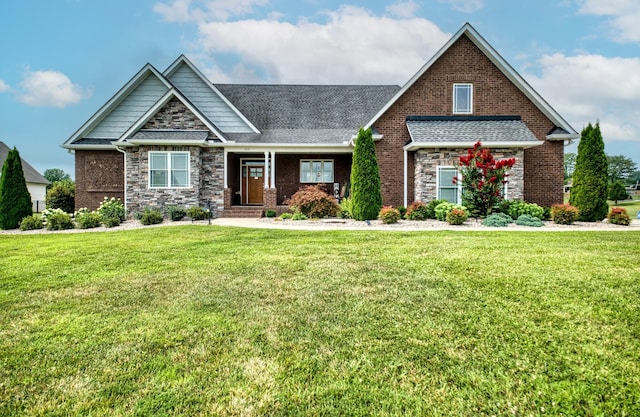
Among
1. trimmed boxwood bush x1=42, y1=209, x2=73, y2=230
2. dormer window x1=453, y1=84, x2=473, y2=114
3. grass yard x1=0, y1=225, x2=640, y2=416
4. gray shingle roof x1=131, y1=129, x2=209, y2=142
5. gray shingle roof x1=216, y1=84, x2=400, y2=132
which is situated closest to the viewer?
grass yard x1=0, y1=225, x2=640, y2=416

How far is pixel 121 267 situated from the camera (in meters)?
6.41

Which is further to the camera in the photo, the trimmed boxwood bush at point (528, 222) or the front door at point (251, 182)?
the front door at point (251, 182)

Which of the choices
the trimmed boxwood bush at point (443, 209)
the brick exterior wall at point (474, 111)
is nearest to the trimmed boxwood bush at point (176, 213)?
the brick exterior wall at point (474, 111)

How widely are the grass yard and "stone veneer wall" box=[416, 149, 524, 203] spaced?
836 centimetres

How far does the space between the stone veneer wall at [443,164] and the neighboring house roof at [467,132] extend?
0.33 metres

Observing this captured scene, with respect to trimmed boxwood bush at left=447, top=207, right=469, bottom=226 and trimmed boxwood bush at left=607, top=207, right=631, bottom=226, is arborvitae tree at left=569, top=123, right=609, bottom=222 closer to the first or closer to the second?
trimmed boxwood bush at left=607, top=207, right=631, bottom=226

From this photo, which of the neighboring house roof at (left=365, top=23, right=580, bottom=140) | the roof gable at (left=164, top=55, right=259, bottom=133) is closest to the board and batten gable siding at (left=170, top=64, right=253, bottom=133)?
the roof gable at (left=164, top=55, right=259, bottom=133)

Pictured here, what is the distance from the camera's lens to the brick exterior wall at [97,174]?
17.7 metres

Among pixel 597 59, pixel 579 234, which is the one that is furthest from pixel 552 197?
pixel 597 59

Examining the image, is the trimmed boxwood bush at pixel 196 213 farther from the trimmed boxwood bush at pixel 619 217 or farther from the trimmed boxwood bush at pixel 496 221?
the trimmed boxwood bush at pixel 619 217

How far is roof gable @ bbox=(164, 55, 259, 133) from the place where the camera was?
1822cm

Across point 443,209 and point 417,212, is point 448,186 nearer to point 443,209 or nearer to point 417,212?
point 443,209

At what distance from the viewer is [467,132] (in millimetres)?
15039

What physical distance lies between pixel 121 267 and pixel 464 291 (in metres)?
5.56
